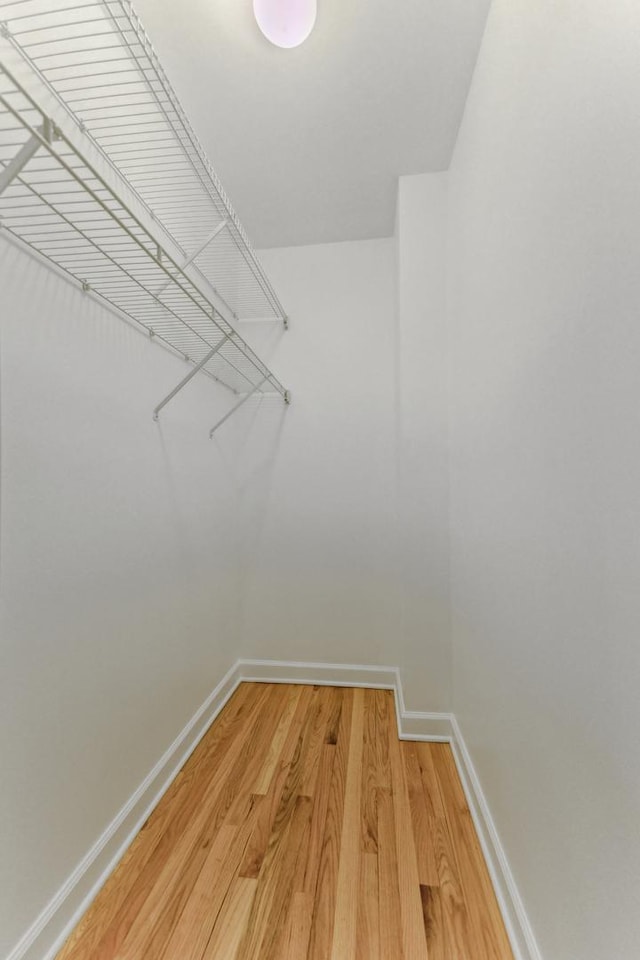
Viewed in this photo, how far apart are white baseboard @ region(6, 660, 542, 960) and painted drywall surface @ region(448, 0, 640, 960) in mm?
98

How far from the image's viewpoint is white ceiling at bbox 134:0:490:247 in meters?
1.20

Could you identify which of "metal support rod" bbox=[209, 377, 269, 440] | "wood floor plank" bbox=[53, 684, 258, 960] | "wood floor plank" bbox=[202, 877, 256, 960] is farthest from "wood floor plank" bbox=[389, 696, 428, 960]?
"metal support rod" bbox=[209, 377, 269, 440]

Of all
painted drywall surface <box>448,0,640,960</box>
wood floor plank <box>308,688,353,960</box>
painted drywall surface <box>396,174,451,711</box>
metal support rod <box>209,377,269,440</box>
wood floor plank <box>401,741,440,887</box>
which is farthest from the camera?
metal support rod <box>209,377,269,440</box>

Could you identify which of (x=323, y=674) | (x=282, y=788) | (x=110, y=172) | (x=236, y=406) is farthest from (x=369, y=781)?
(x=110, y=172)

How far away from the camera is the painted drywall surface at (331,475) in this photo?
226 centimetres

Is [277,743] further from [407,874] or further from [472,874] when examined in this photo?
[472,874]

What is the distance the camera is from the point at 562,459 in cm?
82

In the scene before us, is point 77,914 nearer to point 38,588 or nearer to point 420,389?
point 38,588

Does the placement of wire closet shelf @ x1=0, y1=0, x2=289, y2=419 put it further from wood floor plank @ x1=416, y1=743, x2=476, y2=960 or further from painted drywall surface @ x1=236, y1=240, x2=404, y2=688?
wood floor plank @ x1=416, y1=743, x2=476, y2=960

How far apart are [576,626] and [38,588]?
122 cm

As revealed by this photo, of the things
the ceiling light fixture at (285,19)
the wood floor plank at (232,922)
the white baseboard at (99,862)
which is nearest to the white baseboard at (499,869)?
the wood floor plank at (232,922)

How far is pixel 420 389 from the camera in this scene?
6.05 ft

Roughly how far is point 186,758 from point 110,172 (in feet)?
7.30

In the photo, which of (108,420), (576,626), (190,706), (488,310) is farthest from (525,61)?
(190,706)
